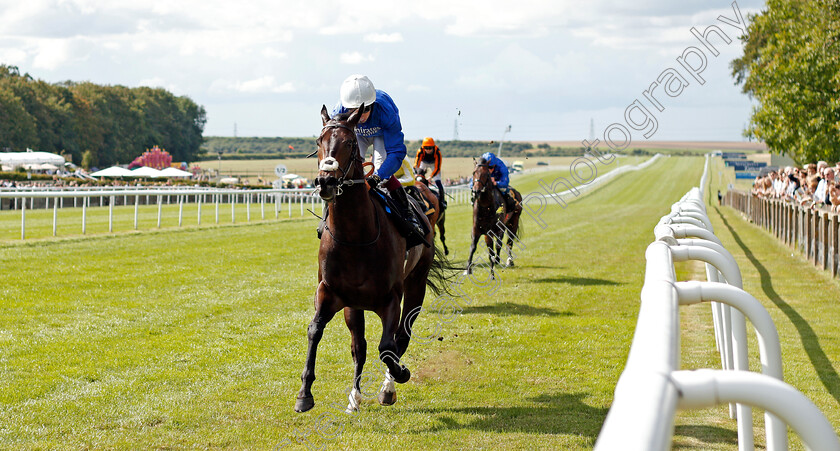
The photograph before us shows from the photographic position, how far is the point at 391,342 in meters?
4.70

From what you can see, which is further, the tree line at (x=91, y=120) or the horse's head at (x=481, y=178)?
the tree line at (x=91, y=120)

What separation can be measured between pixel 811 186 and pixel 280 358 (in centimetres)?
1031

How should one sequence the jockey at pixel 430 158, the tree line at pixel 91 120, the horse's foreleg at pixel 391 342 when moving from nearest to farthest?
1. the horse's foreleg at pixel 391 342
2. the jockey at pixel 430 158
3. the tree line at pixel 91 120

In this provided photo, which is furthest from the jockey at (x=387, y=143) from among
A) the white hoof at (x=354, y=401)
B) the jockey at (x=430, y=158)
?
the jockey at (x=430, y=158)

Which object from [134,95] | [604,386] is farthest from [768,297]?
[134,95]

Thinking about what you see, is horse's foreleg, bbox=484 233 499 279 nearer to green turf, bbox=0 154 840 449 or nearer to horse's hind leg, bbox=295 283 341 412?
green turf, bbox=0 154 840 449

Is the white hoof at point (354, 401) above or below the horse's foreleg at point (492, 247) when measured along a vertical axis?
below

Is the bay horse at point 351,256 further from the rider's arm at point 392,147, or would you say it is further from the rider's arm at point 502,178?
the rider's arm at point 502,178

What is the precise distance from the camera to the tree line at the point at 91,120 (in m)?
64.2


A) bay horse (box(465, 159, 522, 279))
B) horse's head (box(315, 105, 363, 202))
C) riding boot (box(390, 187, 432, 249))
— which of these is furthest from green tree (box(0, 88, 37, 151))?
horse's head (box(315, 105, 363, 202))

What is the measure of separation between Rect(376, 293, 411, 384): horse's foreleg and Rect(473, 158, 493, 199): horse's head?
661cm

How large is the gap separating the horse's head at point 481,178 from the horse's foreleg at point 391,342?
6610 millimetres

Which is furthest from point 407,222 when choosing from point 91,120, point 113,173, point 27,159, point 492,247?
point 91,120

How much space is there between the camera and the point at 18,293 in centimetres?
908
